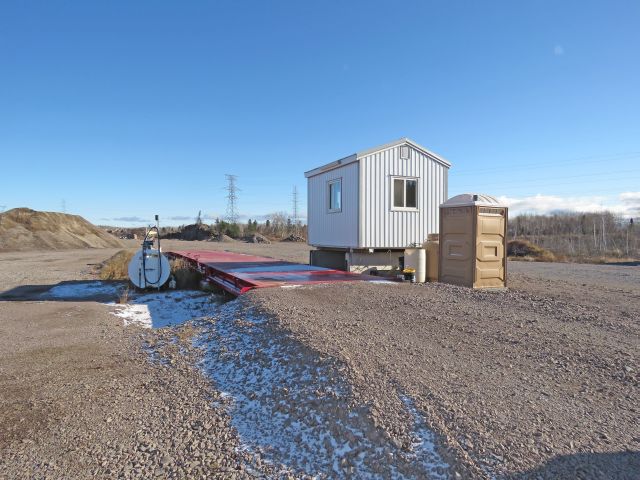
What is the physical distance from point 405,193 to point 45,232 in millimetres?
32949

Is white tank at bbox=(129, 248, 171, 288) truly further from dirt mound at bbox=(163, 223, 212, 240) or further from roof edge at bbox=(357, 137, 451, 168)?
dirt mound at bbox=(163, 223, 212, 240)

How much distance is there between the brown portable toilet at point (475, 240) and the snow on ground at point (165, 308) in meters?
5.19

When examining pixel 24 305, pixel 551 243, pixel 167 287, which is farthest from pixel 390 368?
pixel 551 243

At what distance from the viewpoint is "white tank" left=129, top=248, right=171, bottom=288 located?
1124cm

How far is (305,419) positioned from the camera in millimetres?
3469

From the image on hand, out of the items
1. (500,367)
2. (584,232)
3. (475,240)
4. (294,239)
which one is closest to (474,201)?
(475,240)

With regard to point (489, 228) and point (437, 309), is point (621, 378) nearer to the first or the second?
point (437, 309)

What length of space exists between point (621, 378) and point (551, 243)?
1189 inches

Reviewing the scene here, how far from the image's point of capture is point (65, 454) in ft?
10.4

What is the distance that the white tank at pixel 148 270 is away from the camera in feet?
36.9

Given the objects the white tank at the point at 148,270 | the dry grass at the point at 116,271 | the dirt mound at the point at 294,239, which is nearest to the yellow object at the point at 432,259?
the white tank at the point at 148,270

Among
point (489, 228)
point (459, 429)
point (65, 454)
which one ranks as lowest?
point (65, 454)

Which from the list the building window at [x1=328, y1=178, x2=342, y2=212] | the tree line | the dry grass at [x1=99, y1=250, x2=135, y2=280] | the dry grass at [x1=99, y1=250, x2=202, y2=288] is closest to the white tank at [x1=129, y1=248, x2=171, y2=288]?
the dry grass at [x1=99, y1=250, x2=202, y2=288]

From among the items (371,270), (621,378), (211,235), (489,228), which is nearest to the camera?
(621,378)
